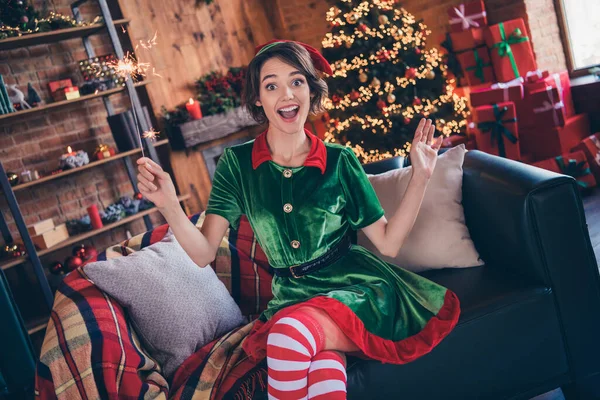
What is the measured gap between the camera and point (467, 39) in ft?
13.2

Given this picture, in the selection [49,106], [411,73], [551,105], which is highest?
[49,106]

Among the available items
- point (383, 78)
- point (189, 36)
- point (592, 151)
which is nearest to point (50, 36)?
point (189, 36)

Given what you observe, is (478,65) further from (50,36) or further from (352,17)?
(50,36)

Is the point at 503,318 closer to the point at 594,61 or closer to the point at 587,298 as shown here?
the point at 587,298

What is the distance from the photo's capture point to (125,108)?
4113 mm

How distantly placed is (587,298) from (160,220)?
3125 mm

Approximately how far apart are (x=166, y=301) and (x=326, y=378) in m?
0.64

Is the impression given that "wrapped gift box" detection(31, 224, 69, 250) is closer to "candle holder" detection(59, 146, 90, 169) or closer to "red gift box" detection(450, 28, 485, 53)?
"candle holder" detection(59, 146, 90, 169)

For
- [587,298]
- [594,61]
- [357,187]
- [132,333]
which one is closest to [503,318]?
[587,298]

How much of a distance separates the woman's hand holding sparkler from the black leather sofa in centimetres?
68

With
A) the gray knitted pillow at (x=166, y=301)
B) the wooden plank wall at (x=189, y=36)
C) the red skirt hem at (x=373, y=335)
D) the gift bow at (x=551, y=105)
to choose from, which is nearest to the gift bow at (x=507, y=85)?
the gift bow at (x=551, y=105)

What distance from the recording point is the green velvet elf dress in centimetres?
160

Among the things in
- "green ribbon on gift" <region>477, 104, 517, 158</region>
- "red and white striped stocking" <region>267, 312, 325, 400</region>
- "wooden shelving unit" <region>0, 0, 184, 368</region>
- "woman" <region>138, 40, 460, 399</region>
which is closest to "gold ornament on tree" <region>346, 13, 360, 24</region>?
"green ribbon on gift" <region>477, 104, 517, 158</region>

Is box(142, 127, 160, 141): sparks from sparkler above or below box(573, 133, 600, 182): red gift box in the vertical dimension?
above
